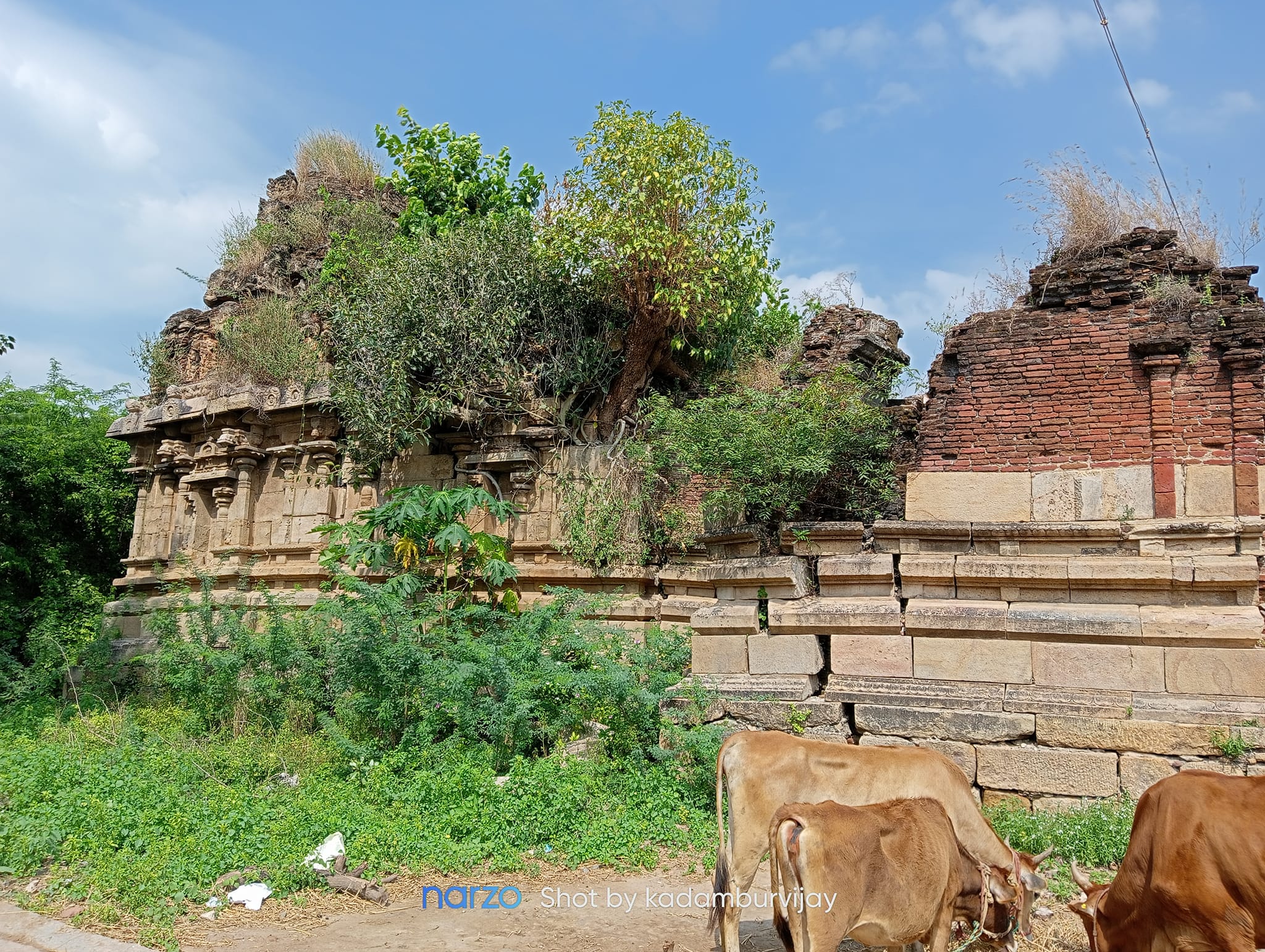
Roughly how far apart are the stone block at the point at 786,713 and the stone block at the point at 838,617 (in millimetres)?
663

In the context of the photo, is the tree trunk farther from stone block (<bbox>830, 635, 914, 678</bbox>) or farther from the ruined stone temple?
stone block (<bbox>830, 635, 914, 678</bbox>)

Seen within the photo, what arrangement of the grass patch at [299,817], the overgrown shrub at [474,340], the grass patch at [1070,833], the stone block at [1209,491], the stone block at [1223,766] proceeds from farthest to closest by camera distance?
the overgrown shrub at [474,340], the stone block at [1209,491], the stone block at [1223,766], the grass patch at [1070,833], the grass patch at [299,817]

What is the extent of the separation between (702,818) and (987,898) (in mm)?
2883

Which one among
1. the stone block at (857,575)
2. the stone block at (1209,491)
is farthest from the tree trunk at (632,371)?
the stone block at (1209,491)

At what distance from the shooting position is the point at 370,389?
41.9 ft

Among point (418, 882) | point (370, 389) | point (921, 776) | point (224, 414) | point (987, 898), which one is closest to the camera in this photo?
point (987, 898)

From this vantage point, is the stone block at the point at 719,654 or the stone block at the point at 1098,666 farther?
the stone block at the point at 719,654

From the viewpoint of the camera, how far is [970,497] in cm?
845

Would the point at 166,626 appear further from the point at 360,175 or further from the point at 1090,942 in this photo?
the point at 1090,942

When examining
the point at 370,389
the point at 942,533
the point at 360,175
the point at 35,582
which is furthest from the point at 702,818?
the point at 35,582

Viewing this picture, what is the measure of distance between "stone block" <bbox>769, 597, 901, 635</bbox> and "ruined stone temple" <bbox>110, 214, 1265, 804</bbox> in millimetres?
21

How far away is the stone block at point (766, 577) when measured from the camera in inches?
326

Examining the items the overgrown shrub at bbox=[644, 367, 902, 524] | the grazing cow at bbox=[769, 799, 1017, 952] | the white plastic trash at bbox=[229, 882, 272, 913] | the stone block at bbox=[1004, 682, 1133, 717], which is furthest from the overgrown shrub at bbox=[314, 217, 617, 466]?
the grazing cow at bbox=[769, 799, 1017, 952]

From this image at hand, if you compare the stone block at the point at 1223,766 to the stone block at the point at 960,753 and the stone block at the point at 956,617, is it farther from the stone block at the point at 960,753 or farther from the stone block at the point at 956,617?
the stone block at the point at 956,617
